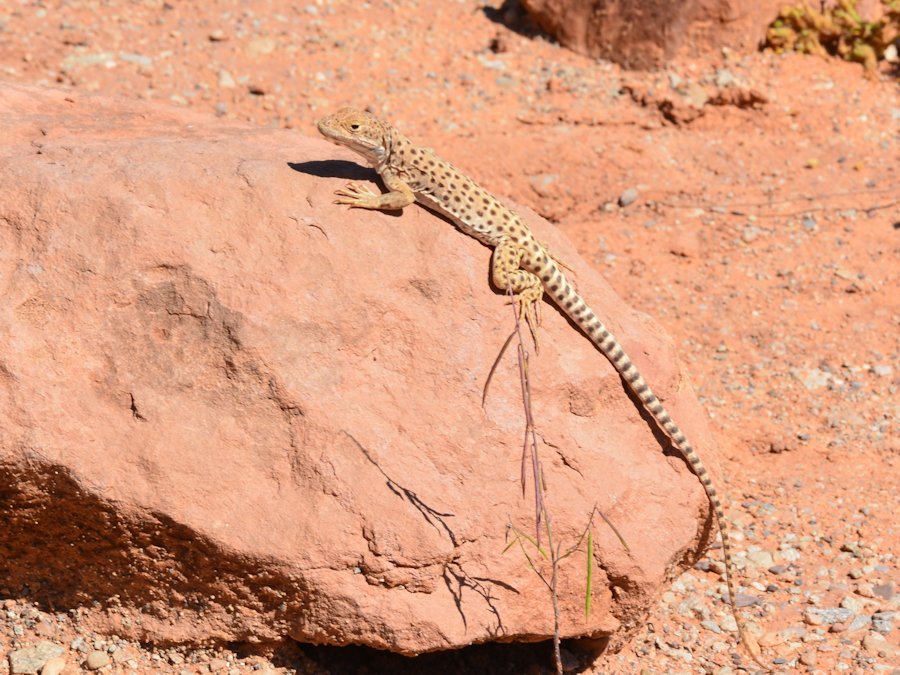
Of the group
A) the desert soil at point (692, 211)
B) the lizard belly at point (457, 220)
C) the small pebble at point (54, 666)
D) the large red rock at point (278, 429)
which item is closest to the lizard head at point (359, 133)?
the lizard belly at point (457, 220)

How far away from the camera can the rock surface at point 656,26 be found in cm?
1111

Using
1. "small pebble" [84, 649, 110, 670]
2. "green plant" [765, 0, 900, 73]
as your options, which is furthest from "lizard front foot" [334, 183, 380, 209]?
"green plant" [765, 0, 900, 73]

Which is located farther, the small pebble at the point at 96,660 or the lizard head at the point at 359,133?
the lizard head at the point at 359,133

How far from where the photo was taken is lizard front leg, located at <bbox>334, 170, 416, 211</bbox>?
5.20 metres

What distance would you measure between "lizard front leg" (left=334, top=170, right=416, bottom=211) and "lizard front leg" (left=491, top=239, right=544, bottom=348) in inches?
23.7

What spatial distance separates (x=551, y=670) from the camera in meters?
5.38

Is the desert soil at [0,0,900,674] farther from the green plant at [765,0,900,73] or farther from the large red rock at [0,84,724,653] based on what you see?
the large red rock at [0,84,724,653]

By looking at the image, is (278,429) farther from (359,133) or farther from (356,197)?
(359,133)

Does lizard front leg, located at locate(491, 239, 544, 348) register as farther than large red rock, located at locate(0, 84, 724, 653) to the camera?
Yes

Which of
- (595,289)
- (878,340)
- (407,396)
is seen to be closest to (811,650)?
(595,289)

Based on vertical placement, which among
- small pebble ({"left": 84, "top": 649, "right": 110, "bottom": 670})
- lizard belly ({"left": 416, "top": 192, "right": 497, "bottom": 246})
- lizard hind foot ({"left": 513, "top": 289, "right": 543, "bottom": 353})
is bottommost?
small pebble ({"left": 84, "top": 649, "right": 110, "bottom": 670})

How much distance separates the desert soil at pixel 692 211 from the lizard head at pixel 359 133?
2.80 metres

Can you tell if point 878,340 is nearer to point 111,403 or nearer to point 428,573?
point 428,573

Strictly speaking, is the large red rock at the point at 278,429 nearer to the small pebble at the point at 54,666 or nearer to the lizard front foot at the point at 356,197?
the lizard front foot at the point at 356,197
